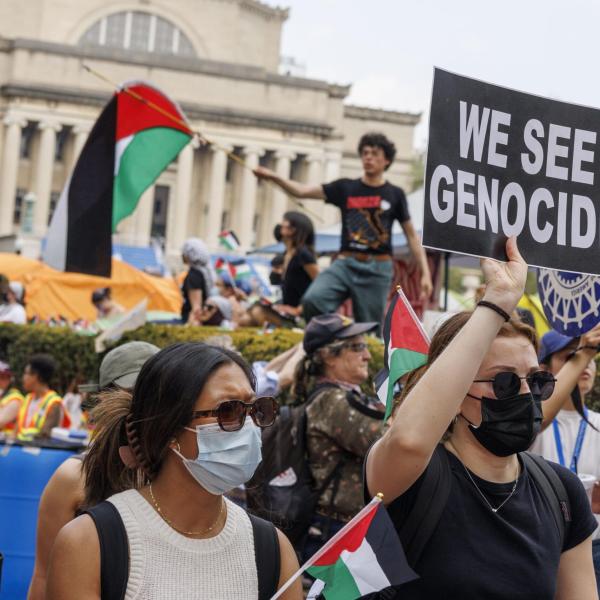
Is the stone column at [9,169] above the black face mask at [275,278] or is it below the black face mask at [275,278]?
above

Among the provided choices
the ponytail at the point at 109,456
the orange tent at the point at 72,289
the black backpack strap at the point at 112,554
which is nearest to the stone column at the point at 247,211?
the orange tent at the point at 72,289

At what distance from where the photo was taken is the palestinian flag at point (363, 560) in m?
2.67

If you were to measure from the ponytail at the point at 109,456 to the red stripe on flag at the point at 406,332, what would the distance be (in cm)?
78

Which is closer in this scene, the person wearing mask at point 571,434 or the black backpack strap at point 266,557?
the black backpack strap at point 266,557

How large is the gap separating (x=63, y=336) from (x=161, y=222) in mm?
66539

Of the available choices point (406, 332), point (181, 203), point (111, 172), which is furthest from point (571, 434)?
point (181, 203)

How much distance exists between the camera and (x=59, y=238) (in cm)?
820

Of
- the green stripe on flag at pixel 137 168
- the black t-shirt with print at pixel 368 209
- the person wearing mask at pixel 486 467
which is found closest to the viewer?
the person wearing mask at pixel 486 467

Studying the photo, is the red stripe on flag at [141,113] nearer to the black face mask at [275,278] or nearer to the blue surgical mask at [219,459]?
the black face mask at [275,278]

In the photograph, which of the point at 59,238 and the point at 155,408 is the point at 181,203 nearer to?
the point at 59,238

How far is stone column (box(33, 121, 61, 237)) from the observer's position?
7069 cm

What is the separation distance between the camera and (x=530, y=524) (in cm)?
289

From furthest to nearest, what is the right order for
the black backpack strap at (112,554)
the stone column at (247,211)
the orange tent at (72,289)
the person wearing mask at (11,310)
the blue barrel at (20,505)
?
1. the stone column at (247,211)
2. the orange tent at (72,289)
3. the person wearing mask at (11,310)
4. the blue barrel at (20,505)
5. the black backpack strap at (112,554)

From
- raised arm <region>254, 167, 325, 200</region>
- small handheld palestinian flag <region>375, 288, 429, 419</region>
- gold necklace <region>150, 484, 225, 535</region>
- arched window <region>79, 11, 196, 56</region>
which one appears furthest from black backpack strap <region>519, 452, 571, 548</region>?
arched window <region>79, 11, 196, 56</region>
